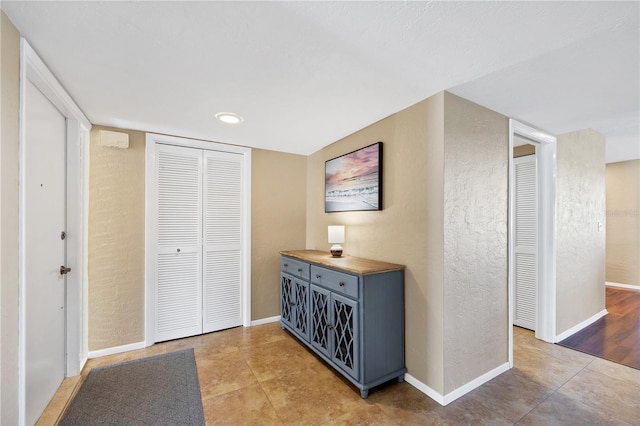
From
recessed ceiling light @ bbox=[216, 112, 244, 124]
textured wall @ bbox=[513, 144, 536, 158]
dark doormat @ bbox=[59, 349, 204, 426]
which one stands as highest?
recessed ceiling light @ bbox=[216, 112, 244, 124]

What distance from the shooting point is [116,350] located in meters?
2.71

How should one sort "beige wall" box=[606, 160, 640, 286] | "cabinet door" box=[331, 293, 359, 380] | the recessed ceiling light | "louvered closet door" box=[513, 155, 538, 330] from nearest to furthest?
"cabinet door" box=[331, 293, 359, 380]
the recessed ceiling light
"louvered closet door" box=[513, 155, 538, 330]
"beige wall" box=[606, 160, 640, 286]

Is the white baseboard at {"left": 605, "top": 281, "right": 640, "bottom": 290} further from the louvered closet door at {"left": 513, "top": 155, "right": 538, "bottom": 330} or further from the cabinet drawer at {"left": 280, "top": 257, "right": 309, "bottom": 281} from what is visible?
the cabinet drawer at {"left": 280, "top": 257, "right": 309, "bottom": 281}

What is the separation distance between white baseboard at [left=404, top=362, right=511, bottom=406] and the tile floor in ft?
0.12

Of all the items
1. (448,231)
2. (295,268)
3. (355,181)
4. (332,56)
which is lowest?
(295,268)

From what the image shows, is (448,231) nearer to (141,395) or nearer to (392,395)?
(392,395)

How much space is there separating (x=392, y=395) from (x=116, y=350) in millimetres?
2650

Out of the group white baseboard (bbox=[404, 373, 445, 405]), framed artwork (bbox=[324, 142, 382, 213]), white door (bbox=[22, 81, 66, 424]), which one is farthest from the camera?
framed artwork (bbox=[324, 142, 382, 213])

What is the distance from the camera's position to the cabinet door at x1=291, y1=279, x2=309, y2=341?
8.95ft

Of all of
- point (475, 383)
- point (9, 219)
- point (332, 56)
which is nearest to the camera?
point (9, 219)

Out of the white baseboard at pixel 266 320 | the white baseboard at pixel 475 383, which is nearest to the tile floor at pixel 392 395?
the white baseboard at pixel 475 383

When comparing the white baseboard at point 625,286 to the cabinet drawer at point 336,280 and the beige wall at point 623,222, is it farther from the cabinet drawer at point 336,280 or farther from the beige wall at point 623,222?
the cabinet drawer at point 336,280

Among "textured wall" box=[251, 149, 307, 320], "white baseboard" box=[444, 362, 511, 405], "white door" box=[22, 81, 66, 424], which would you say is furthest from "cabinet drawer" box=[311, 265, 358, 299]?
"white door" box=[22, 81, 66, 424]

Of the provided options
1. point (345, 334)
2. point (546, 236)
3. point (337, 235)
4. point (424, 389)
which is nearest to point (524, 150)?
point (546, 236)
